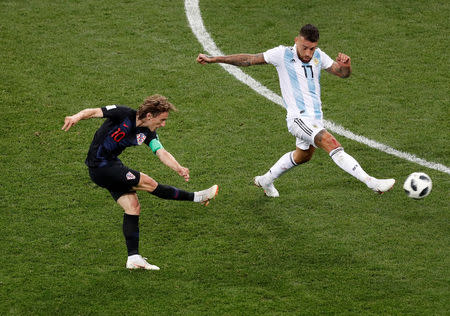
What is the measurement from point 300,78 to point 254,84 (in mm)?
3483

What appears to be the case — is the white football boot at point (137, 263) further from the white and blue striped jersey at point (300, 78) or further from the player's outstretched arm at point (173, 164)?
the white and blue striped jersey at point (300, 78)

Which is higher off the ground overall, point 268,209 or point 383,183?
point 383,183

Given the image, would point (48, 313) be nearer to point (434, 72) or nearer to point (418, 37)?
point (434, 72)

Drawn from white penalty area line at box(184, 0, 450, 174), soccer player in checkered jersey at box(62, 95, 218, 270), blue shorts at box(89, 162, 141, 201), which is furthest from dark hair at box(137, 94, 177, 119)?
white penalty area line at box(184, 0, 450, 174)

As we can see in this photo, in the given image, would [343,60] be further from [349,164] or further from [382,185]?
[382,185]

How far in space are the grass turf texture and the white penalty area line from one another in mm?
145

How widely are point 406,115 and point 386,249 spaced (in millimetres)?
3715

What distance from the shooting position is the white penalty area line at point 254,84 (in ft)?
34.3

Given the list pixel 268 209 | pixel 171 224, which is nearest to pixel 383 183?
pixel 268 209

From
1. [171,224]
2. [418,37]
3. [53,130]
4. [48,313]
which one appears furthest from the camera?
[418,37]

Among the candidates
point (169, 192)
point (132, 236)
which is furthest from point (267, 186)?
point (132, 236)

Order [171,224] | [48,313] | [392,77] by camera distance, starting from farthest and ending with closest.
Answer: [392,77]
[171,224]
[48,313]

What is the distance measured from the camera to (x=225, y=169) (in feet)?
34.0

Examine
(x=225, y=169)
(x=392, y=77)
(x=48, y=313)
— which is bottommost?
(x=48, y=313)
